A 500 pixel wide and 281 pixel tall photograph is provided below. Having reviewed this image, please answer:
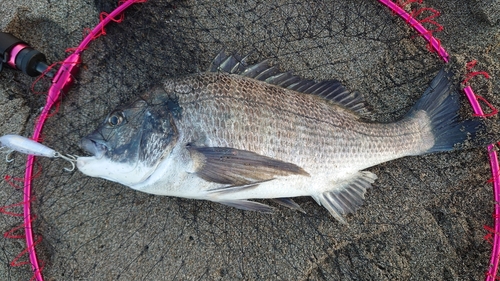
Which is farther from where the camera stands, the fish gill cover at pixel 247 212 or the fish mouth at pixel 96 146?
the fish gill cover at pixel 247 212

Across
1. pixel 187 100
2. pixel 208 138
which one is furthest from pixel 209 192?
pixel 187 100

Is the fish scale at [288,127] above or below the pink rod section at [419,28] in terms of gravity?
below

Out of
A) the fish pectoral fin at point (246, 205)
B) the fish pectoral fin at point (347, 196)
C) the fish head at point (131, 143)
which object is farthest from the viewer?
the fish pectoral fin at point (347, 196)

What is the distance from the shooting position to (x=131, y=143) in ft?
5.60

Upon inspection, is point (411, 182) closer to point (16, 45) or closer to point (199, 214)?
point (199, 214)

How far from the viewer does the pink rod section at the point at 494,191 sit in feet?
6.46

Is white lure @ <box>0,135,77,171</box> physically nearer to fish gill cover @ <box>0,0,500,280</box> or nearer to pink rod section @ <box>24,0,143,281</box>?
pink rod section @ <box>24,0,143,281</box>

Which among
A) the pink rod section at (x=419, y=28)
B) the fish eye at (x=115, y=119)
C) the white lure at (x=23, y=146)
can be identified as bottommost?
the white lure at (x=23, y=146)

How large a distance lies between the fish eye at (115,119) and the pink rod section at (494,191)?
209 centimetres

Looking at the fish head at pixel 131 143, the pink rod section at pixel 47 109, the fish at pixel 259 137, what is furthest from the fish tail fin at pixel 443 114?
the pink rod section at pixel 47 109

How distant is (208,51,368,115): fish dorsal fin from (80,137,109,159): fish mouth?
2.40ft

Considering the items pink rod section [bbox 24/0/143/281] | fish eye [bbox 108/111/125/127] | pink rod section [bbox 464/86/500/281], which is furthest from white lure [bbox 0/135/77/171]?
pink rod section [bbox 464/86/500/281]

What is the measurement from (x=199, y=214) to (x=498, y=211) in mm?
1839

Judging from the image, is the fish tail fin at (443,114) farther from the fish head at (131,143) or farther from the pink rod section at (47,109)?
the pink rod section at (47,109)
